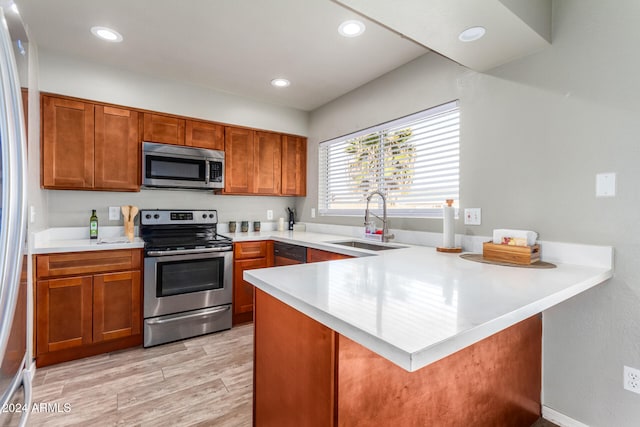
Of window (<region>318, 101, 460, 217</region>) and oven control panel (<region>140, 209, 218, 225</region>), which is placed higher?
window (<region>318, 101, 460, 217</region>)

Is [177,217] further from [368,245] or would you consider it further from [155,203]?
[368,245]

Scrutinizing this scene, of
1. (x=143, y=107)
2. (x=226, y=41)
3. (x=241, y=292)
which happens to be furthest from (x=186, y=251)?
(x=226, y=41)

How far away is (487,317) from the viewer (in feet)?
2.66

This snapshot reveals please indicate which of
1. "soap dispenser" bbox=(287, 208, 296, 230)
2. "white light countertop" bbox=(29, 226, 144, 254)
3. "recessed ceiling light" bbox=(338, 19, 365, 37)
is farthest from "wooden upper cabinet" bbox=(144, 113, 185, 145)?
"recessed ceiling light" bbox=(338, 19, 365, 37)

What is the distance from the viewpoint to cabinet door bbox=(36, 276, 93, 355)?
7.20 feet

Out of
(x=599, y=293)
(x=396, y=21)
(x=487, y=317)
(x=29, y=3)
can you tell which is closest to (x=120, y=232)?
(x=29, y=3)

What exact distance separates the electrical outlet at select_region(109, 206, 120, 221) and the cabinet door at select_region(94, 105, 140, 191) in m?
0.25

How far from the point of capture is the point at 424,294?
103 cm

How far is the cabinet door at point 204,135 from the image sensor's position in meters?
3.11

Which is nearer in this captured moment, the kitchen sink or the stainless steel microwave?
the kitchen sink

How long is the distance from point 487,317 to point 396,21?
4.38ft

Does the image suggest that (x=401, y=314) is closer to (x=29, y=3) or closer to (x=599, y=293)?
(x=599, y=293)

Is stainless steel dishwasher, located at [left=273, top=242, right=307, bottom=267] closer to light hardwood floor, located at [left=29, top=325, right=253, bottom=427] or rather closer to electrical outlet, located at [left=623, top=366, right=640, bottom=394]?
light hardwood floor, located at [left=29, top=325, right=253, bottom=427]

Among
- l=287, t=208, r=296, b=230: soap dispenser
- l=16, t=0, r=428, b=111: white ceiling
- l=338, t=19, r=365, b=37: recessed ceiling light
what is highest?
l=16, t=0, r=428, b=111: white ceiling
